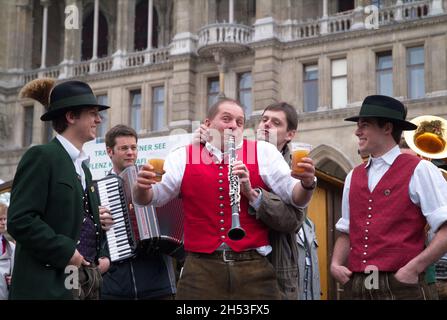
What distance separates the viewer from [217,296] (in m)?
4.18

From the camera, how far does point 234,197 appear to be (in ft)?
13.6

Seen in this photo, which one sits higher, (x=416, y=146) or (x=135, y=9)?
(x=135, y=9)

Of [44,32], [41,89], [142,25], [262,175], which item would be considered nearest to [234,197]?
[262,175]

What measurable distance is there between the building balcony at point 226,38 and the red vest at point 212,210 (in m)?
20.8

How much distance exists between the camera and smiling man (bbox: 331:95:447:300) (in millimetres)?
4254

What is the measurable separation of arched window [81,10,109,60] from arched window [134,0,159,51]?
1.69 metres

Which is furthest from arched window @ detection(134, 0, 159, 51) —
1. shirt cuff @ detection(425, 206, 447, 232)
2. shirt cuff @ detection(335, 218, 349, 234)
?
shirt cuff @ detection(425, 206, 447, 232)

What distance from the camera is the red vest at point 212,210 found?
427 cm

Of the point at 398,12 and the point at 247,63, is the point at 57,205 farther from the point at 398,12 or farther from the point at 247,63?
the point at 247,63

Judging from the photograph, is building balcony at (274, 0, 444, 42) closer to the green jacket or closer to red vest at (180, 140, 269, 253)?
red vest at (180, 140, 269, 253)
